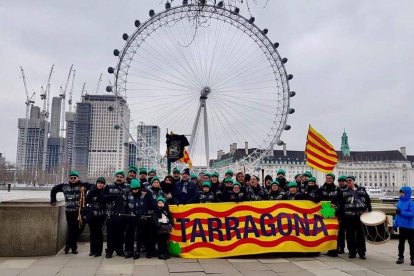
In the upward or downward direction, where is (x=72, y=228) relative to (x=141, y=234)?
upward

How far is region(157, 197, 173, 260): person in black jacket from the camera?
9195 mm

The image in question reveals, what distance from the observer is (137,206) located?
30.8 feet

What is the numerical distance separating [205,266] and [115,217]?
2480 millimetres

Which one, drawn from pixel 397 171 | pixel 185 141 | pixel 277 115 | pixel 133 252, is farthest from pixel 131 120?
pixel 397 171

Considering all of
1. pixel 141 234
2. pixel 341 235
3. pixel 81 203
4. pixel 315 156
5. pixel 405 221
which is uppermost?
pixel 315 156

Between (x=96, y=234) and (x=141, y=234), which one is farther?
(x=96, y=234)

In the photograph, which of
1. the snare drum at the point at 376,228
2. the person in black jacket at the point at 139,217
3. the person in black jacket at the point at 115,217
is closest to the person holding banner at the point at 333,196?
the snare drum at the point at 376,228

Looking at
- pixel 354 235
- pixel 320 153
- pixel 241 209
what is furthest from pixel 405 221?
pixel 320 153

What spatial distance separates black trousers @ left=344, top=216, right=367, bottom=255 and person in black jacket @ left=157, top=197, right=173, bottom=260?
4.29 meters

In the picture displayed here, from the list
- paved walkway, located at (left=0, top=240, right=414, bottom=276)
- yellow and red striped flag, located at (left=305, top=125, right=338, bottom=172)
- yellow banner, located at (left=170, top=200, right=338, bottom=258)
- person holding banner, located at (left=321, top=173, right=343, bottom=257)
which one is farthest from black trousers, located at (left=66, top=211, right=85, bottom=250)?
yellow and red striped flag, located at (left=305, top=125, right=338, bottom=172)

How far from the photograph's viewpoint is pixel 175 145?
49.7 ft

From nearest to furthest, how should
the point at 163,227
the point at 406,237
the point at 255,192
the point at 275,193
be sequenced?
1. the point at 406,237
2. the point at 163,227
3. the point at 275,193
4. the point at 255,192

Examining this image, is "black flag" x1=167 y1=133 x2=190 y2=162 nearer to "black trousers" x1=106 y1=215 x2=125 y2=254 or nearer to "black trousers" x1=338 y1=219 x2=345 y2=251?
"black trousers" x1=106 y1=215 x2=125 y2=254

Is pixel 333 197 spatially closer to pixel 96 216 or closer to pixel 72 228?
pixel 96 216
